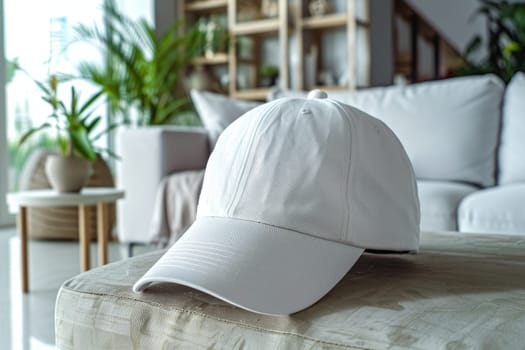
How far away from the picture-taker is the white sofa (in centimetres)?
193

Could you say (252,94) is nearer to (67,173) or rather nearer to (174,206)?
(174,206)

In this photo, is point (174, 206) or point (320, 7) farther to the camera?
point (320, 7)

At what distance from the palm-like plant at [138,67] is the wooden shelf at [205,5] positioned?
54 cm

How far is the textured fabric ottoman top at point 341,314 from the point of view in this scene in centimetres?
58

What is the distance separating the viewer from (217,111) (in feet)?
9.32

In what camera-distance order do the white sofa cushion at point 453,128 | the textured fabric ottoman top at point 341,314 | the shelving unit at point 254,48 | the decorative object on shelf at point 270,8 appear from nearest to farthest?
the textured fabric ottoman top at point 341,314 → the white sofa cushion at point 453,128 → the shelving unit at point 254,48 → the decorative object on shelf at point 270,8

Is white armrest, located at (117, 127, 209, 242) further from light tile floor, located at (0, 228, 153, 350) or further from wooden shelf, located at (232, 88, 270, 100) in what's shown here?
wooden shelf, located at (232, 88, 270, 100)

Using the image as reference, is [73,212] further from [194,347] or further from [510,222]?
[194,347]

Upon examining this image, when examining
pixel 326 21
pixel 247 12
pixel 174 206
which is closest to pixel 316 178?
pixel 174 206

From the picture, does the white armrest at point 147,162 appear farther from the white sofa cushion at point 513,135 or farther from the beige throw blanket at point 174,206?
the white sofa cushion at point 513,135

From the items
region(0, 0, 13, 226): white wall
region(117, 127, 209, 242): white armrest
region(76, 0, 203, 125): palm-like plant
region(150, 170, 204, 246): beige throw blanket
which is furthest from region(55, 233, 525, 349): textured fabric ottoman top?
region(0, 0, 13, 226): white wall

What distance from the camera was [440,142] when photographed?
230cm

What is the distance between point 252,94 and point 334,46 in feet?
2.36

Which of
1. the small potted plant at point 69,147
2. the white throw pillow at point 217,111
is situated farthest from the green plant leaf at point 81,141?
the white throw pillow at point 217,111
